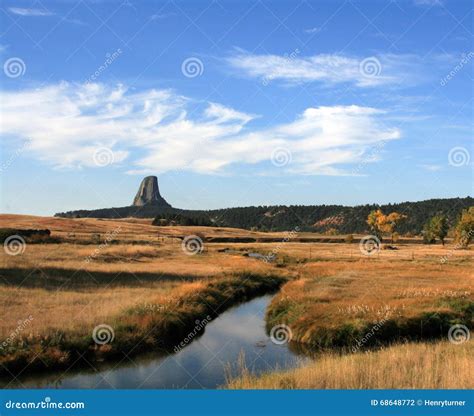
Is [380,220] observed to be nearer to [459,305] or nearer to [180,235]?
[180,235]

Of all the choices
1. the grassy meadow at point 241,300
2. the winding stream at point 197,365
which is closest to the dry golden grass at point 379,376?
the grassy meadow at point 241,300

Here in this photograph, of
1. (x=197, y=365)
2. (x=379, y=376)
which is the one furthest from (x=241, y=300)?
(x=379, y=376)

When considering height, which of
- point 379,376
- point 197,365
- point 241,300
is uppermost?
point 379,376

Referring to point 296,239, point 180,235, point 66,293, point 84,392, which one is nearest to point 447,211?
point 296,239

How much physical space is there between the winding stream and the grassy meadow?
1.02m

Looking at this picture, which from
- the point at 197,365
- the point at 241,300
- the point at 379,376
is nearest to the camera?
the point at 379,376

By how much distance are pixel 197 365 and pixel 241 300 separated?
17.1 meters

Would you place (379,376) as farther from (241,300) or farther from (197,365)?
(241,300)

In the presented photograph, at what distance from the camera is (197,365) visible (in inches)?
777

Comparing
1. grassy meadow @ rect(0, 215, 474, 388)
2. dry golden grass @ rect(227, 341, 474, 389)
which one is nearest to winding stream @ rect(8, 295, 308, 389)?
grassy meadow @ rect(0, 215, 474, 388)

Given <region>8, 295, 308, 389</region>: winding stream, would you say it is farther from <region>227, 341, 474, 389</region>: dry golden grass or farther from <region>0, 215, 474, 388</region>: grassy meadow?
<region>227, 341, 474, 389</region>: dry golden grass

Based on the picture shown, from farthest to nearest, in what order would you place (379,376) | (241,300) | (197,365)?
(241,300)
(197,365)
(379,376)

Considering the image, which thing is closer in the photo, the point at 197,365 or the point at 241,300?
the point at 197,365

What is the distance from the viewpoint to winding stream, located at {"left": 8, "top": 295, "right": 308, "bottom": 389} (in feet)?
56.2
